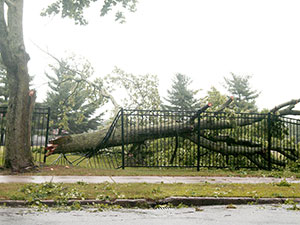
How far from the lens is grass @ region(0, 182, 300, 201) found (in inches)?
235

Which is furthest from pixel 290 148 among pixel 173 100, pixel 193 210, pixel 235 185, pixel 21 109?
pixel 173 100

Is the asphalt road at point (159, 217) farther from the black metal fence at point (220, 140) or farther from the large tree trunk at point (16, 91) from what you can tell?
the black metal fence at point (220, 140)

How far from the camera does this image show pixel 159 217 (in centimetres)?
496

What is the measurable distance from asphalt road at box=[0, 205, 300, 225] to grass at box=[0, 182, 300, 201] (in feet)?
2.07

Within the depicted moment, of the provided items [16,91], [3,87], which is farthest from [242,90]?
[16,91]

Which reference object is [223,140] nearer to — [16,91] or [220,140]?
[220,140]

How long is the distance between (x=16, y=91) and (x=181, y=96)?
4329 cm

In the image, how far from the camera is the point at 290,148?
13.3m

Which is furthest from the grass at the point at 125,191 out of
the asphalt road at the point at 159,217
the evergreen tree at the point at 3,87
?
the evergreen tree at the point at 3,87

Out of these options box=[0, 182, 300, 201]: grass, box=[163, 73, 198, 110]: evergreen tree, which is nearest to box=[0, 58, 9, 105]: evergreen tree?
box=[163, 73, 198, 110]: evergreen tree

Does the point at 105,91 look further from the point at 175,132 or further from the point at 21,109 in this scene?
the point at 21,109

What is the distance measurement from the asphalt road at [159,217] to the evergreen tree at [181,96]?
45527mm

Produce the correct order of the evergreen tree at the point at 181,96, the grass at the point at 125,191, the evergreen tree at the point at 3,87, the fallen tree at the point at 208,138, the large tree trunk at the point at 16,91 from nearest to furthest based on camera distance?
the grass at the point at 125,191, the large tree trunk at the point at 16,91, the fallen tree at the point at 208,138, the evergreen tree at the point at 3,87, the evergreen tree at the point at 181,96

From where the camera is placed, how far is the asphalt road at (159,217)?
453 cm
